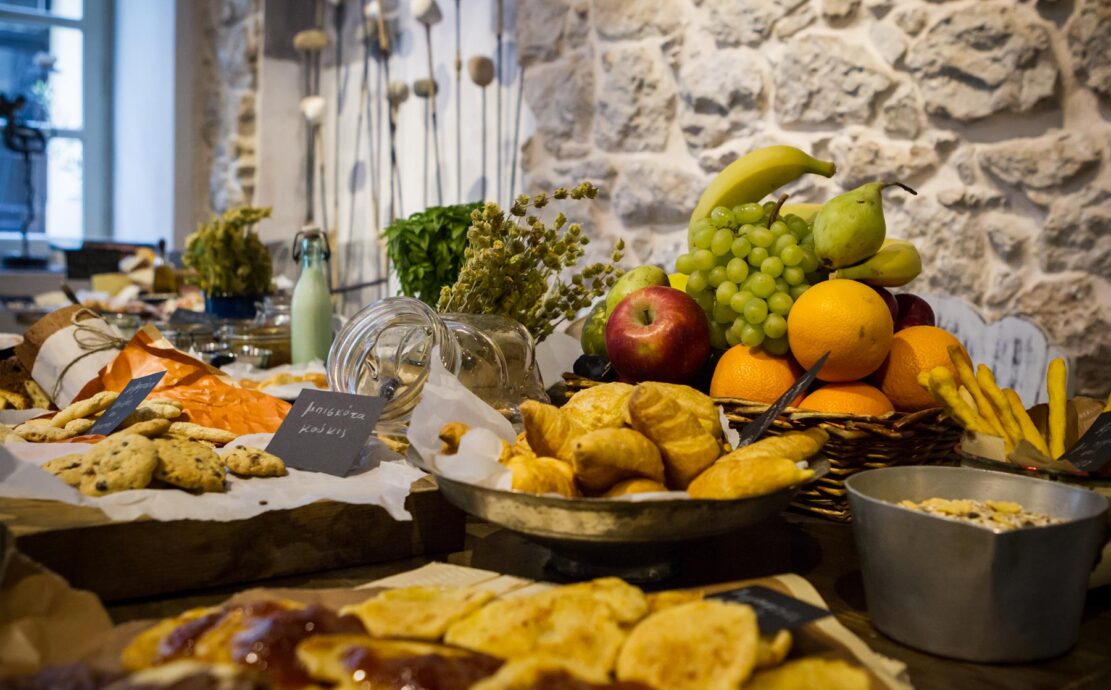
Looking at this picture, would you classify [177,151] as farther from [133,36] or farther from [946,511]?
[946,511]

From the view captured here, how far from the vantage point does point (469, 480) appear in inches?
29.1

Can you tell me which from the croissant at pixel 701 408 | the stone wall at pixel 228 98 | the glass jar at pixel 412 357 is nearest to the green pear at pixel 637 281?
the glass jar at pixel 412 357

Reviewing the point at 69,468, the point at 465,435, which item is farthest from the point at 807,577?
the point at 69,468

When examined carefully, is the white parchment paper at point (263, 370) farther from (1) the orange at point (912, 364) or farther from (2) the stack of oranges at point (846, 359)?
(1) the orange at point (912, 364)

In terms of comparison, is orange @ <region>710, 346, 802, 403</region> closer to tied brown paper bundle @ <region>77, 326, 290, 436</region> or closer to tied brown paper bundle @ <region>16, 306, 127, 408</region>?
tied brown paper bundle @ <region>77, 326, 290, 436</region>

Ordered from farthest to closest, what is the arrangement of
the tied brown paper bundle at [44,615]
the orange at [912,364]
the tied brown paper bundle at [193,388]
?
the tied brown paper bundle at [193,388] < the orange at [912,364] < the tied brown paper bundle at [44,615]

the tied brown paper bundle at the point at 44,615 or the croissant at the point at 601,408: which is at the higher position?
the croissant at the point at 601,408

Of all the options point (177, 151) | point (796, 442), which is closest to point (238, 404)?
point (796, 442)

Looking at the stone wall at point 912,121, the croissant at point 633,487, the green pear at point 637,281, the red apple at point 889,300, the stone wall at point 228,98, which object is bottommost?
the croissant at point 633,487

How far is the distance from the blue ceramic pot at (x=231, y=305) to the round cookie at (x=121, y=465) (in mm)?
1599

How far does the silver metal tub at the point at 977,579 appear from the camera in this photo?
0.62 meters

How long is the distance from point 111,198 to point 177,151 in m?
0.82

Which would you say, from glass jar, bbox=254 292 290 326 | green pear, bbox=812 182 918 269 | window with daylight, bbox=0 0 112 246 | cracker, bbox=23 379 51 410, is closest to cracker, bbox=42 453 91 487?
cracker, bbox=23 379 51 410

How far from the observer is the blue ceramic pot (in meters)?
2.39
